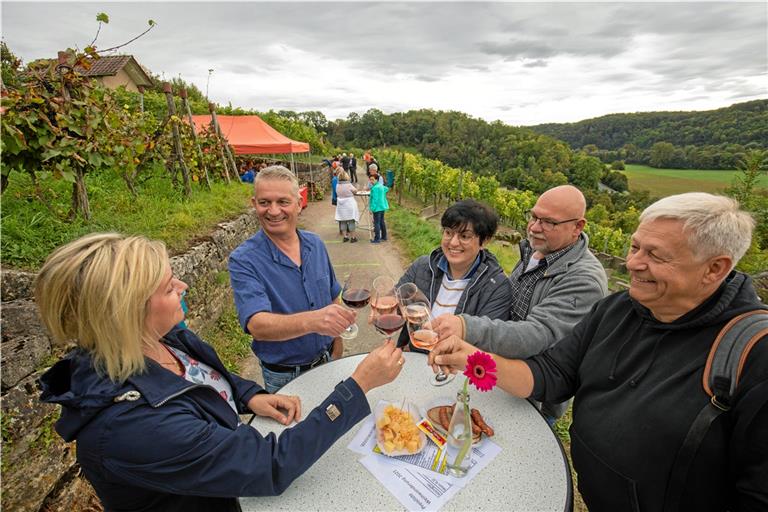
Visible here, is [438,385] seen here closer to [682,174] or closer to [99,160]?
[99,160]

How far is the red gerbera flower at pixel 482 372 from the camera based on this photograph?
146cm

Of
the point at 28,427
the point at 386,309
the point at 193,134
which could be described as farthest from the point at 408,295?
the point at 193,134

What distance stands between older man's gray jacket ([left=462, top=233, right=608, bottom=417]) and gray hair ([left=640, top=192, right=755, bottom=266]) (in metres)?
0.73

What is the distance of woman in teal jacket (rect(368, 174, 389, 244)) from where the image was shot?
31.1 feet

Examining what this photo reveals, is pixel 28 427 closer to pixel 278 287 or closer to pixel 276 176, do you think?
pixel 278 287

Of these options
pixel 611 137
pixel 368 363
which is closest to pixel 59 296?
pixel 368 363

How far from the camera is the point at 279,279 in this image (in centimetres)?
240

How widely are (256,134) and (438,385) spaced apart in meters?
14.2

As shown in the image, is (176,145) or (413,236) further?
(413,236)

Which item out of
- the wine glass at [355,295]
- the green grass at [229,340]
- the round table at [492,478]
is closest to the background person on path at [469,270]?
the round table at [492,478]

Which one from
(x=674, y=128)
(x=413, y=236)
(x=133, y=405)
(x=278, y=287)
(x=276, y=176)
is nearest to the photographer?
(x=133, y=405)

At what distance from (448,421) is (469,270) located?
1.16 meters

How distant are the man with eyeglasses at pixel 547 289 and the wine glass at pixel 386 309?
0.24 m

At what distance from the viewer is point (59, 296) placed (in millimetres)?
1149
